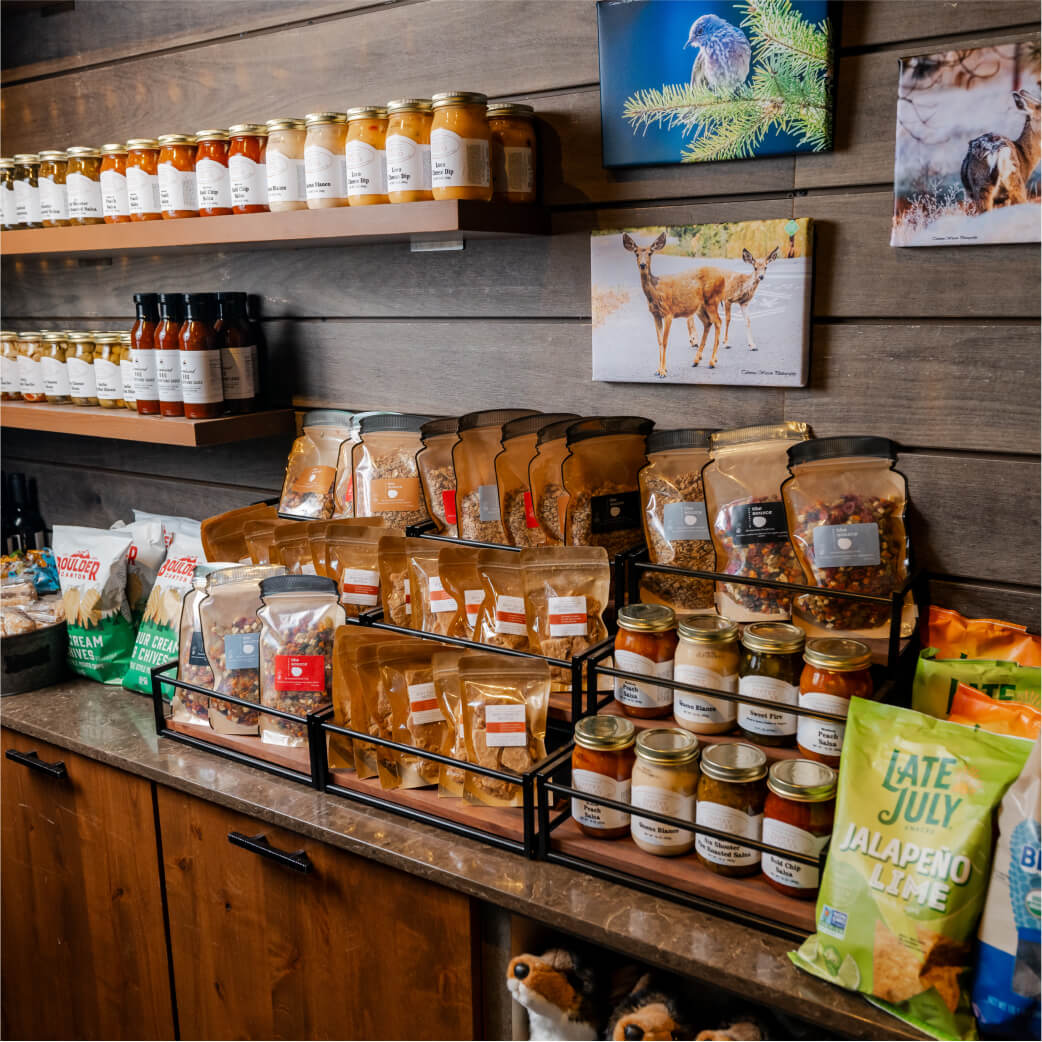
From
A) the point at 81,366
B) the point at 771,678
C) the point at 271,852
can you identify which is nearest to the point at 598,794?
the point at 771,678

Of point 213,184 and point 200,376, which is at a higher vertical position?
point 213,184

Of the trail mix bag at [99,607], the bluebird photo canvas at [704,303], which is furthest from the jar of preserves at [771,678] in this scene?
→ the trail mix bag at [99,607]

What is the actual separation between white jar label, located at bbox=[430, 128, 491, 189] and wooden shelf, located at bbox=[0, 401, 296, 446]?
699 mm

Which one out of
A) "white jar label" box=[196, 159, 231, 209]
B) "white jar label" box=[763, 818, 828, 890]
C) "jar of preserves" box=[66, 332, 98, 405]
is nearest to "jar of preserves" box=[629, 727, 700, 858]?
"white jar label" box=[763, 818, 828, 890]

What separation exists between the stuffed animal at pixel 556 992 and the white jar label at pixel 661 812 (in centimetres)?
20

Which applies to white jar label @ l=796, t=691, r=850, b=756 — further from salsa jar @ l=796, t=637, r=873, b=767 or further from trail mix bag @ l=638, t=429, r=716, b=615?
trail mix bag @ l=638, t=429, r=716, b=615

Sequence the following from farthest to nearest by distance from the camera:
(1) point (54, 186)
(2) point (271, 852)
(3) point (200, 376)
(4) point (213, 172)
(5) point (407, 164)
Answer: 1. (1) point (54, 186)
2. (3) point (200, 376)
3. (4) point (213, 172)
4. (5) point (407, 164)
5. (2) point (271, 852)

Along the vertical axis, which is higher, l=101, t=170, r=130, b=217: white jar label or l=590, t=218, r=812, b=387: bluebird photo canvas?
l=101, t=170, r=130, b=217: white jar label

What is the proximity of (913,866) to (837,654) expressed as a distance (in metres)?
0.28

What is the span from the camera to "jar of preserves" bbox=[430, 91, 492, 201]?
1495 mm

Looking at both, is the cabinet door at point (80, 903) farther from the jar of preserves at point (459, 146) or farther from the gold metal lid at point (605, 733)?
the jar of preserves at point (459, 146)

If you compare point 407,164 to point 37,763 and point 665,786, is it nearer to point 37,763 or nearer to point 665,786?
point 665,786

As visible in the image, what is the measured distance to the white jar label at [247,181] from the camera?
175cm

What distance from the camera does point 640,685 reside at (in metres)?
1.34
